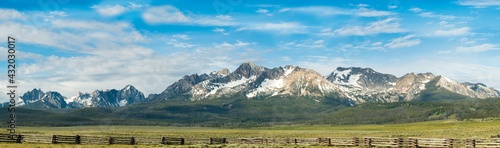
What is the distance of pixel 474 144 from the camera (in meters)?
57.6

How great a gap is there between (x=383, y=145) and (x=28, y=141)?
50769mm

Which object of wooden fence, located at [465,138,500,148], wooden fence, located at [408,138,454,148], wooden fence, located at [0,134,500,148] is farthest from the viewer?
wooden fence, located at [0,134,500,148]

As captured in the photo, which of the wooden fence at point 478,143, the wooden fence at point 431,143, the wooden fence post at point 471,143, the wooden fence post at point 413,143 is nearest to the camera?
the wooden fence at point 478,143

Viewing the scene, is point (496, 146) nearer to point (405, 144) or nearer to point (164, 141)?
point (405, 144)

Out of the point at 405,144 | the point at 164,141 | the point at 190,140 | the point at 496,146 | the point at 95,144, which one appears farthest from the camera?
the point at 190,140

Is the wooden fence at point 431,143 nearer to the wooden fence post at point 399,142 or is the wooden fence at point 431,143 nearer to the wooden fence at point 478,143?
the wooden fence post at point 399,142

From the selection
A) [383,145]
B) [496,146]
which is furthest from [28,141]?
[496,146]

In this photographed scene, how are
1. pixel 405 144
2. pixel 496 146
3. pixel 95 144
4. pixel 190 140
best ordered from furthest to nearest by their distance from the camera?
pixel 190 140 < pixel 95 144 < pixel 405 144 < pixel 496 146

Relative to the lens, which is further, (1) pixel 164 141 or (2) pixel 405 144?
(1) pixel 164 141

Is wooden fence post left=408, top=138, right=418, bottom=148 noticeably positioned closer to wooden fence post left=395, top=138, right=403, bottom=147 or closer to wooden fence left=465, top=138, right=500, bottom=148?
wooden fence post left=395, top=138, right=403, bottom=147

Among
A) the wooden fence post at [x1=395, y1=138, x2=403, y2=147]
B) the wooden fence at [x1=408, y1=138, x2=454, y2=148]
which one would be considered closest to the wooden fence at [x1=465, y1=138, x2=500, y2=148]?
the wooden fence at [x1=408, y1=138, x2=454, y2=148]

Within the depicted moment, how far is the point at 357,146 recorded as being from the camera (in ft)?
Answer: 214

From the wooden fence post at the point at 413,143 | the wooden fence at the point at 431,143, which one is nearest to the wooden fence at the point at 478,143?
the wooden fence at the point at 431,143

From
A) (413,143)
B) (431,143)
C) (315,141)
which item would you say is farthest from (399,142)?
(315,141)
